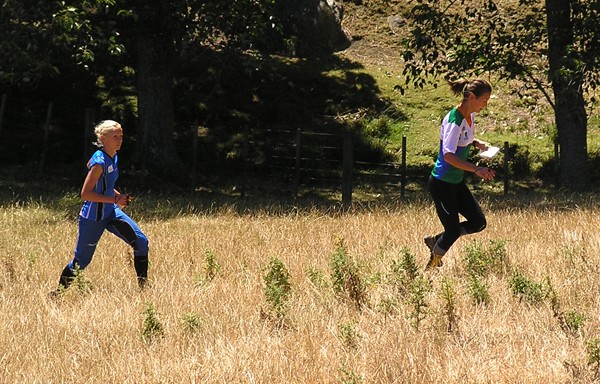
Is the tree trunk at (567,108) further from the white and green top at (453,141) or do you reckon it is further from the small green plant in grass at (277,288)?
the small green plant in grass at (277,288)

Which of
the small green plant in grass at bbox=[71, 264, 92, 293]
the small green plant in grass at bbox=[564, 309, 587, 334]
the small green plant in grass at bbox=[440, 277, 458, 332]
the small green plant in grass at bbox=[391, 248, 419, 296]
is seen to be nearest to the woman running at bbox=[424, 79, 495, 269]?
the small green plant in grass at bbox=[391, 248, 419, 296]

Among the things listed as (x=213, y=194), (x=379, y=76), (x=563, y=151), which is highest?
(x=379, y=76)

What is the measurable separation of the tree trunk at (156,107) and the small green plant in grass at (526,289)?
12.7 meters

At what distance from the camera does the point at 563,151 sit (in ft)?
60.5

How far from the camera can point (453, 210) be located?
813 centimetres

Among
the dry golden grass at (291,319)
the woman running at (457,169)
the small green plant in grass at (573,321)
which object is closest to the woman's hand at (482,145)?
the woman running at (457,169)

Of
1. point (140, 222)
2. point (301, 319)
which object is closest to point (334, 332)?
point (301, 319)

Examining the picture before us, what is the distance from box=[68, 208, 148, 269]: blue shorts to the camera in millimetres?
7535

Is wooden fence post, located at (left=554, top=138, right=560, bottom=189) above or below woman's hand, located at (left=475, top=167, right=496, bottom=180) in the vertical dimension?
below

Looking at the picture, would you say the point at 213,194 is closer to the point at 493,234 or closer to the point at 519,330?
the point at 493,234

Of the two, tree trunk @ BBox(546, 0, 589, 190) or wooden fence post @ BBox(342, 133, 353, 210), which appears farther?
tree trunk @ BBox(546, 0, 589, 190)

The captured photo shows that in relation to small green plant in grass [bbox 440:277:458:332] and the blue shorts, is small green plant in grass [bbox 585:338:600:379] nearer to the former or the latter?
small green plant in grass [bbox 440:277:458:332]

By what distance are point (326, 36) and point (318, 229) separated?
687 inches

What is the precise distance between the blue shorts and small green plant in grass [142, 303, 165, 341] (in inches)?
66.0
